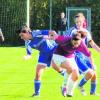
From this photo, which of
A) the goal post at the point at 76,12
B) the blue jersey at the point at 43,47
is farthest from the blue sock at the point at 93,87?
the goal post at the point at 76,12

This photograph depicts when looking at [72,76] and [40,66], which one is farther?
[40,66]

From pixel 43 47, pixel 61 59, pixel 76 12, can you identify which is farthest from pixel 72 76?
pixel 76 12

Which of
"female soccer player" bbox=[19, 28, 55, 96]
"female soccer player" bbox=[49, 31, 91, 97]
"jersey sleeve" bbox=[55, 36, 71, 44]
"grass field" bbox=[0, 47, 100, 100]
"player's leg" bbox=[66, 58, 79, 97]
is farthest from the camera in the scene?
"grass field" bbox=[0, 47, 100, 100]

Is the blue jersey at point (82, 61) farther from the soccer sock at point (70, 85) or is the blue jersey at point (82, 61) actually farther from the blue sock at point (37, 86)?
the blue sock at point (37, 86)

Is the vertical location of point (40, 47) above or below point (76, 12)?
above

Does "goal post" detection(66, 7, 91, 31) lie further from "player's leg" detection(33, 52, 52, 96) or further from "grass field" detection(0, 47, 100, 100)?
"player's leg" detection(33, 52, 52, 96)

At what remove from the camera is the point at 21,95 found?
1262 centimetres

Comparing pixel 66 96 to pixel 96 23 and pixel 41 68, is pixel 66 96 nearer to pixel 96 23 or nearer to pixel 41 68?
pixel 41 68

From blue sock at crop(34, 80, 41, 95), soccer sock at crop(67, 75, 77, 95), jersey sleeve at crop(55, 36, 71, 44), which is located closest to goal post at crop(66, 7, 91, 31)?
blue sock at crop(34, 80, 41, 95)

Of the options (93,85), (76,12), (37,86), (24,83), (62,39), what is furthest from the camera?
(76,12)

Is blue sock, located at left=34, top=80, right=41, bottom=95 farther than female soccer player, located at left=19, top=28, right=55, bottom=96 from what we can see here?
Yes

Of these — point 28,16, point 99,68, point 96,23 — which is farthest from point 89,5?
point 99,68

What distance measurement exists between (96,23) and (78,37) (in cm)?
2528

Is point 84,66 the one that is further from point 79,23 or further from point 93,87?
point 79,23
